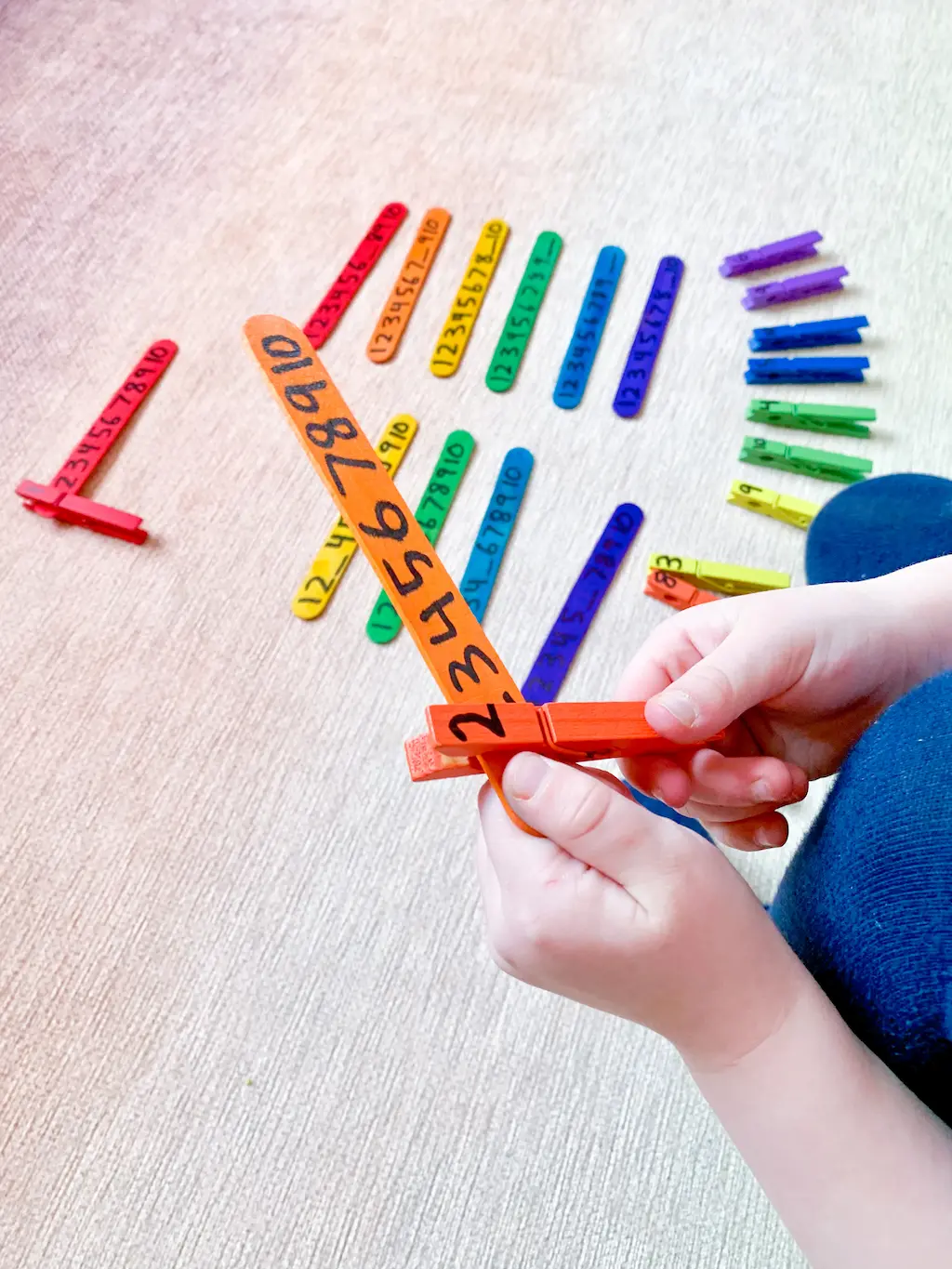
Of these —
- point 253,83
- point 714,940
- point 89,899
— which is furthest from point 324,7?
point 714,940

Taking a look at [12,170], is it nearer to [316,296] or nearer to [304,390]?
[316,296]

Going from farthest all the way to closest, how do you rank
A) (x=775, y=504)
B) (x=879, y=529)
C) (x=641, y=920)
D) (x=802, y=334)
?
1. (x=802, y=334)
2. (x=775, y=504)
3. (x=879, y=529)
4. (x=641, y=920)

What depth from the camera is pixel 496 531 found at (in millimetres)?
916

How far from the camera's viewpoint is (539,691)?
838mm

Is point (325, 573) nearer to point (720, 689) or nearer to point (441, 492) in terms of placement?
point (441, 492)

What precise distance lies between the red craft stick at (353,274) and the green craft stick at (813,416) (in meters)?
0.48

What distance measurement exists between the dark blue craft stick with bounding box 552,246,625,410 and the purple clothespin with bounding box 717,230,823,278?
0.42ft

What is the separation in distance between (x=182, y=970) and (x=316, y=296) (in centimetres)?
75

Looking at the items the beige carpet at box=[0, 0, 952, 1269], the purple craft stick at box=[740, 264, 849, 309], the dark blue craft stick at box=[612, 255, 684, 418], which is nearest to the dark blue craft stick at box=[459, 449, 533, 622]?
the beige carpet at box=[0, 0, 952, 1269]

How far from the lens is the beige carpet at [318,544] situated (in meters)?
0.66

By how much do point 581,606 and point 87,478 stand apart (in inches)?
20.3

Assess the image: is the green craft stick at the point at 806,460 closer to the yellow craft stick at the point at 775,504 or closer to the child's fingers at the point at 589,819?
the yellow craft stick at the point at 775,504

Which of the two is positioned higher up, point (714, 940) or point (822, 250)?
point (822, 250)

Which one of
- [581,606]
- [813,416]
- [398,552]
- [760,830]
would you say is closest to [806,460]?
[813,416]
